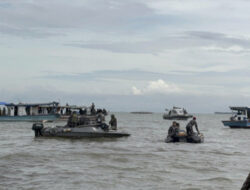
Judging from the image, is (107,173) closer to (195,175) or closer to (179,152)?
(195,175)

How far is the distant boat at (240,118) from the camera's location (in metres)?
42.6

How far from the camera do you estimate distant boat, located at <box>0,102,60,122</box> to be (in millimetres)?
52531

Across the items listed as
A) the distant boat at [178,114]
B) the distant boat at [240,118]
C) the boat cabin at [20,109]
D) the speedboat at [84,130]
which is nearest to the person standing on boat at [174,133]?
the speedboat at [84,130]

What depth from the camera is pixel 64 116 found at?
182ft

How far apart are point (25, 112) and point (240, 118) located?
84.9 ft

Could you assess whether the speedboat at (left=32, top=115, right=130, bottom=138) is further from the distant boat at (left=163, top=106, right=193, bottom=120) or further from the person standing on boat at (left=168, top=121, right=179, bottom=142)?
the distant boat at (left=163, top=106, right=193, bottom=120)

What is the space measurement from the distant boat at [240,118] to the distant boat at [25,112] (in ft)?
65.6

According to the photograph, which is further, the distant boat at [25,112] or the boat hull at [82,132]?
the distant boat at [25,112]

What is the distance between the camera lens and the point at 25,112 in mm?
55625

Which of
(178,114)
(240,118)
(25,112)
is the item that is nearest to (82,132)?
(240,118)

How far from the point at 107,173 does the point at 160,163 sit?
10.8ft

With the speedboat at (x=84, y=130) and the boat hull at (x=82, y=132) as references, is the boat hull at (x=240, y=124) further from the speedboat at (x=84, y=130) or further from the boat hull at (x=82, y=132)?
the boat hull at (x=82, y=132)

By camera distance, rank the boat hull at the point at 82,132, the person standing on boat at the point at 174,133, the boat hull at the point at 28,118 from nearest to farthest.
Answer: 1. the person standing on boat at the point at 174,133
2. the boat hull at the point at 82,132
3. the boat hull at the point at 28,118

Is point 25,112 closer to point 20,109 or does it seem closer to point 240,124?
point 20,109
